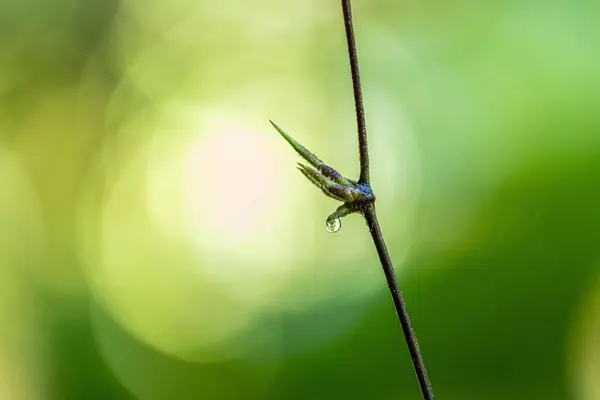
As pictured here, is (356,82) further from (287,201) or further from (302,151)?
(287,201)

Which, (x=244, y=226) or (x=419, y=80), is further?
(x=244, y=226)

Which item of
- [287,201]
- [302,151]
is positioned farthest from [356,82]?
[287,201]

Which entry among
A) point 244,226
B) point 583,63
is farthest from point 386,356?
point 583,63

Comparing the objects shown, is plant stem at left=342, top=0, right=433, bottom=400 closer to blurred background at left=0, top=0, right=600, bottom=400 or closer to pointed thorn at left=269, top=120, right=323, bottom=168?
pointed thorn at left=269, top=120, right=323, bottom=168

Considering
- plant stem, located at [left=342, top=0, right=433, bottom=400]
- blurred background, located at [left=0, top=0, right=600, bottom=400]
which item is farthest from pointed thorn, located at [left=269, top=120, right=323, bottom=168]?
blurred background, located at [left=0, top=0, right=600, bottom=400]

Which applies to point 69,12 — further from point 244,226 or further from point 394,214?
point 394,214

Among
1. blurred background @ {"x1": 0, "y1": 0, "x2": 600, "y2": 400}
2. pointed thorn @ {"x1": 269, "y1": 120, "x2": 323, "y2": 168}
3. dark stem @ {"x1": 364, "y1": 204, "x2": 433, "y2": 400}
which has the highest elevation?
blurred background @ {"x1": 0, "y1": 0, "x2": 600, "y2": 400}
